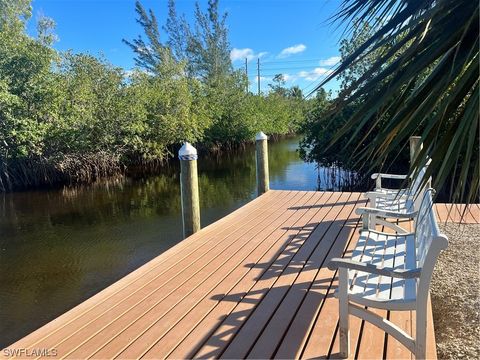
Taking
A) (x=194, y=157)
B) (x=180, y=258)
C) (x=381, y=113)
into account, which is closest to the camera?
(x=381, y=113)

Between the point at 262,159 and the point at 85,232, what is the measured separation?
3488 mm

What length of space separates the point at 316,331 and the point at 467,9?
1.57 meters

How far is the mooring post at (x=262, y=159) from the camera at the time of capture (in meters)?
5.37

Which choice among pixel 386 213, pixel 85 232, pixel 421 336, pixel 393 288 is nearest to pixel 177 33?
pixel 85 232

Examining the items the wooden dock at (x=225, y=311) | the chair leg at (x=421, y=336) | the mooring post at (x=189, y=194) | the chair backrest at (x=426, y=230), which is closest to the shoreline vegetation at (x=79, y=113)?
the mooring post at (x=189, y=194)

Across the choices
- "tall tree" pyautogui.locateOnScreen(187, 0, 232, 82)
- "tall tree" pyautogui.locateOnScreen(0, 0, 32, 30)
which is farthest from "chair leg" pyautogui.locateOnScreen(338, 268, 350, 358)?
"tall tree" pyautogui.locateOnScreen(187, 0, 232, 82)

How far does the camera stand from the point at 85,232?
6.68 m

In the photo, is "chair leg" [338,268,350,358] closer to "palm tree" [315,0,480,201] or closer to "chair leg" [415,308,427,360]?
"chair leg" [415,308,427,360]

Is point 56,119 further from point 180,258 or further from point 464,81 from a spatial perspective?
point 464,81

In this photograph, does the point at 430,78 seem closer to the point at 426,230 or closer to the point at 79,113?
the point at 426,230

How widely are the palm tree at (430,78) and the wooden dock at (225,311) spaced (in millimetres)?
1125

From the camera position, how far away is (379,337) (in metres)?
1.85

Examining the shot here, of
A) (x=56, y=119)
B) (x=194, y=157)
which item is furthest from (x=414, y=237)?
(x=56, y=119)

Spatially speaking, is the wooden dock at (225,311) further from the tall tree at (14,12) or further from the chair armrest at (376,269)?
the tall tree at (14,12)
